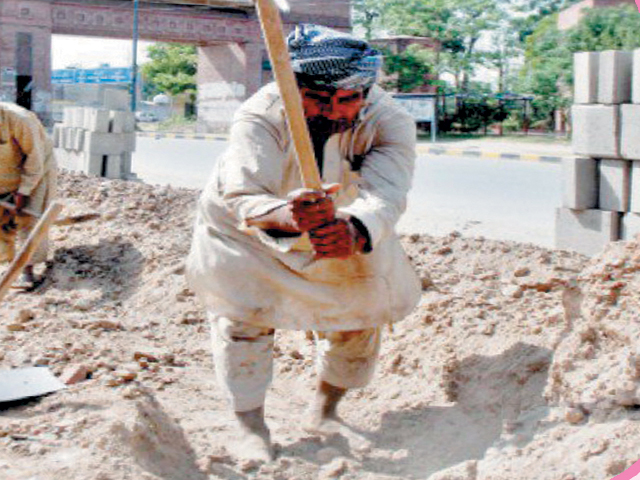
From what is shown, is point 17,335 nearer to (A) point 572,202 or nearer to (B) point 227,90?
(A) point 572,202

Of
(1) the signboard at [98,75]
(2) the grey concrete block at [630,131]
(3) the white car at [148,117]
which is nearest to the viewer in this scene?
(2) the grey concrete block at [630,131]

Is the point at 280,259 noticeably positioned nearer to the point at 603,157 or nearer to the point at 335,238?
the point at 335,238

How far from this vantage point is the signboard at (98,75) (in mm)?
31375

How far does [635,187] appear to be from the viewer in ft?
21.3

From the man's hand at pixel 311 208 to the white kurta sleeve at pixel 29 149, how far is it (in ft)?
16.1

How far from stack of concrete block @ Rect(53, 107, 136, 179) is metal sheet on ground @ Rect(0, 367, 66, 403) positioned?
7.89m

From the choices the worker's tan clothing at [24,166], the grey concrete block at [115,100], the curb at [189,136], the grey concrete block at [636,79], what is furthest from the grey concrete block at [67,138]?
the curb at [189,136]

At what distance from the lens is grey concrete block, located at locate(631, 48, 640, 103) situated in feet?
20.2

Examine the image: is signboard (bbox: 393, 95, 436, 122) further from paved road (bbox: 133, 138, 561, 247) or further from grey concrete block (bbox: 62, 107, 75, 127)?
grey concrete block (bbox: 62, 107, 75, 127)

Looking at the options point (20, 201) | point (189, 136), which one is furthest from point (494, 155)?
point (189, 136)

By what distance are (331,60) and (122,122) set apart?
30.7ft

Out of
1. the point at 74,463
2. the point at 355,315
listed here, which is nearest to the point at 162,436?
the point at 74,463

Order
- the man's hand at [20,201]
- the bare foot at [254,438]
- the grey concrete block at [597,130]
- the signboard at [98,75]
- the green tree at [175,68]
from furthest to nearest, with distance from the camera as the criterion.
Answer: the green tree at [175,68] < the signboard at [98,75] < the man's hand at [20,201] < the grey concrete block at [597,130] < the bare foot at [254,438]

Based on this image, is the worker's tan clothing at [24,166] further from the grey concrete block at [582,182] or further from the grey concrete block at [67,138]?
the grey concrete block at [67,138]
